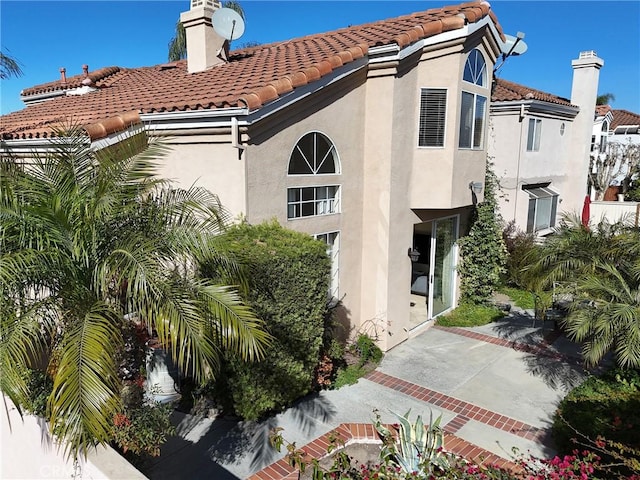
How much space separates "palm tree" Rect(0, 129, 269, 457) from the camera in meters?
4.82

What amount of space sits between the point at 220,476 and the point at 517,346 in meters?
9.24

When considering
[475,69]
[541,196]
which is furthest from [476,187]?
[541,196]

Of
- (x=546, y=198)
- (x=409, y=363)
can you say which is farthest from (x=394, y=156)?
(x=546, y=198)

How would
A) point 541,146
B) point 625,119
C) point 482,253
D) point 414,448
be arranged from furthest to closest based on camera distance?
point 625,119, point 541,146, point 482,253, point 414,448

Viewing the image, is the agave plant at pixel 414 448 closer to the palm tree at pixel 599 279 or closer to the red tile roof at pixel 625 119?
the palm tree at pixel 599 279

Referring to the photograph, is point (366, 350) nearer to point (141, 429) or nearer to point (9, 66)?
point (141, 429)

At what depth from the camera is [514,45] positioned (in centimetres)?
1503

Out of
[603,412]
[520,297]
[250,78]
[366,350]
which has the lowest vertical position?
[520,297]

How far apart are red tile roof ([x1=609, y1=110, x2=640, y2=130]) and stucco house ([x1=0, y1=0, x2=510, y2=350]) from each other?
3796 cm

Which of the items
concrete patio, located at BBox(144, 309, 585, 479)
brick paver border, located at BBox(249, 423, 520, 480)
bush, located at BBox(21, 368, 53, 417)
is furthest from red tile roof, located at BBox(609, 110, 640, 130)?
bush, located at BBox(21, 368, 53, 417)

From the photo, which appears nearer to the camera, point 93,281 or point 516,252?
point 93,281

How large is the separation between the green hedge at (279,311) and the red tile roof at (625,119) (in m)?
46.4

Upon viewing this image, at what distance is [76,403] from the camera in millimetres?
4500

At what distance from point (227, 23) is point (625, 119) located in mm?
45618
